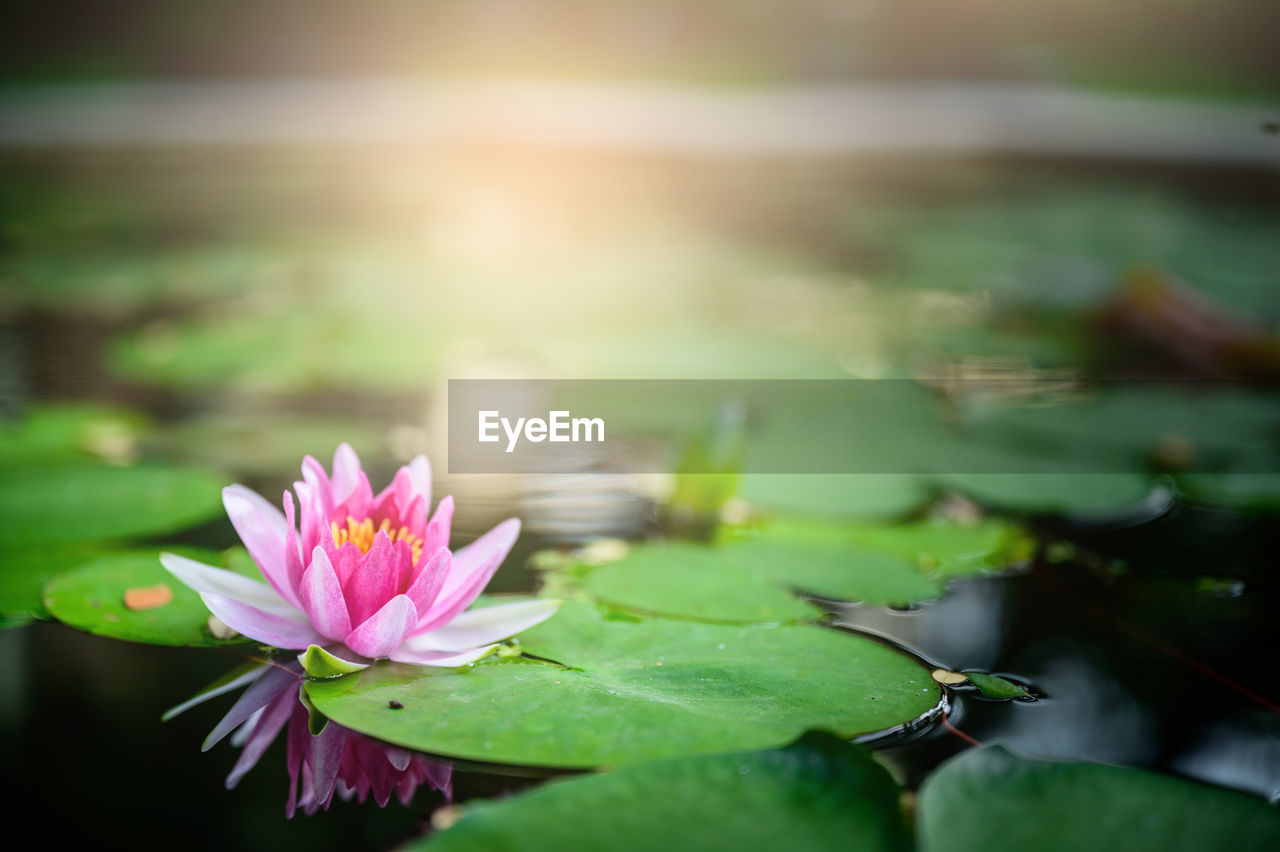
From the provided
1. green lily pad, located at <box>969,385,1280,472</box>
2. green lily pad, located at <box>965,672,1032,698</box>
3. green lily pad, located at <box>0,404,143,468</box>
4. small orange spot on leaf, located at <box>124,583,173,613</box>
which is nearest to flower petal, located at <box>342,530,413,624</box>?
small orange spot on leaf, located at <box>124,583,173,613</box>

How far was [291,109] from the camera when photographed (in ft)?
17.5

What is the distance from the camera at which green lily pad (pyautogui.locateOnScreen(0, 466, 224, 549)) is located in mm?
1195

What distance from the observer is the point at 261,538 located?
2.80ft

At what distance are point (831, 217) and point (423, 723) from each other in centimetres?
459

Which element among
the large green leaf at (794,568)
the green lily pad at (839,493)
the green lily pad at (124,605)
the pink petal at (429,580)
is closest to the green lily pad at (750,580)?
the large green leaf at (794,568)

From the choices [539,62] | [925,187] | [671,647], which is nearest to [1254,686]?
[671,647]

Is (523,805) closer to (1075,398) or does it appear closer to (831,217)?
(1075,398)

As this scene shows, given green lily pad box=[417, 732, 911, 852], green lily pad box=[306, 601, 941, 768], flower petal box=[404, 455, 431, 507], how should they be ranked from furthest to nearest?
flower petal box=[404, 455, 431, 507] < green lily pad box=[306, 601, 941, 768] < green lily pad box=[417, 732, 911, 852]

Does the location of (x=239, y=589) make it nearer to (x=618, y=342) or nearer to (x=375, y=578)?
(x=375, y=578)

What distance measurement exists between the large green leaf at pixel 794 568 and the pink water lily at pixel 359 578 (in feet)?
0.74

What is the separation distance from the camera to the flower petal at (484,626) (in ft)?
2.82

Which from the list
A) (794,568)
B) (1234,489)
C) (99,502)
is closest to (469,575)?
(794,568)

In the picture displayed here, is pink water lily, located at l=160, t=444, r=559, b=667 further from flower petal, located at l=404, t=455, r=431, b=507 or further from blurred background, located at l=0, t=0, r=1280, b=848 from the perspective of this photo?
blurred background, located at l=0, t=0, r=1280, b=848

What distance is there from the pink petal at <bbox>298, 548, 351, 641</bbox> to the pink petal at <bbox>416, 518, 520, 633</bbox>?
0.07 m
